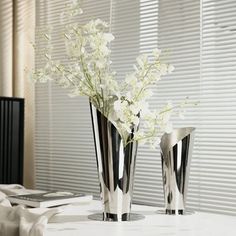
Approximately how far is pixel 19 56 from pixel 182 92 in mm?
1037

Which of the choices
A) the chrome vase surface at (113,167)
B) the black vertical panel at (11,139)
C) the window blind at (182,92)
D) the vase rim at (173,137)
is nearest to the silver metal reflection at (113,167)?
the chrome vase surface at (113,167)

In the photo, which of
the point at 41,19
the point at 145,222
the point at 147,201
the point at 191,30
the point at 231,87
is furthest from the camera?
the point at 41,19

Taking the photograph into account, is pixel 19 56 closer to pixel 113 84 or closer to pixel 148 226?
pixel 113 84

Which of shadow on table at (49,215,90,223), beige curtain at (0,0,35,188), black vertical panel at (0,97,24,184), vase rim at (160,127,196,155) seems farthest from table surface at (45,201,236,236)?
beige curtain at (0,0,35,188)

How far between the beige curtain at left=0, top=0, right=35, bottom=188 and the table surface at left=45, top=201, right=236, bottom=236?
3.89 ft

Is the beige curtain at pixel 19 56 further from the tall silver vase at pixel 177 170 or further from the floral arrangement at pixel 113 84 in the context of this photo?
the tall silver vase at pixel 177 170

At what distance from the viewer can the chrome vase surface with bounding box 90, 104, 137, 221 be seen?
137 centimetres

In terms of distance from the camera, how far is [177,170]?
147 centimetres

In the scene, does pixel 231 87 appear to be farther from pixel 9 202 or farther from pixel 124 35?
pixel 9 202

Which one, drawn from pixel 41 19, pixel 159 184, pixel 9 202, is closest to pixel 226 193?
Result: pixel 159 184

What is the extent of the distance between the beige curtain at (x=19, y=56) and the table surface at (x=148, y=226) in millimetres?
1185

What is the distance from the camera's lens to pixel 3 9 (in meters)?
2.54

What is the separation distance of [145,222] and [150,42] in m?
0.99

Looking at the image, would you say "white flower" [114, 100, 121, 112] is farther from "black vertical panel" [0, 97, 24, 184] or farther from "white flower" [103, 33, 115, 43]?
"black vertical panel" [0, 97, 24, 184]
